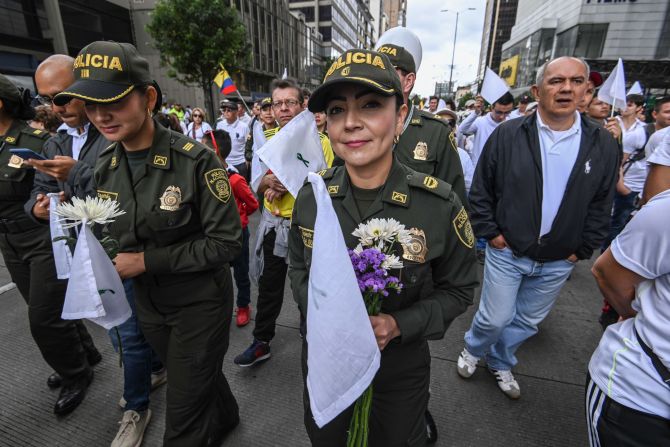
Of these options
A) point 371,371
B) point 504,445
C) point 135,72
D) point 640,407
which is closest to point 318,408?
point 371,371

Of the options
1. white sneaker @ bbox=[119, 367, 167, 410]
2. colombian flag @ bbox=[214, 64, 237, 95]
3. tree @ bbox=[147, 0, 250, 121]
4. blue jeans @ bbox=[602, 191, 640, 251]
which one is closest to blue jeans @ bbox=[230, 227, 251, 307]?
white sneaker @ bbox=[119, 367, 167, 410]

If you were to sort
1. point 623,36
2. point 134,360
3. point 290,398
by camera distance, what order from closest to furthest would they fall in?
point 134,360 → point 290,398 → point 623,36

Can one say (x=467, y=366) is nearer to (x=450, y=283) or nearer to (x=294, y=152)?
(x=450, y=283)

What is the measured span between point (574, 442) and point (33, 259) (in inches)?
165

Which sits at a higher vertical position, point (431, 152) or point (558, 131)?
point (558, 131)

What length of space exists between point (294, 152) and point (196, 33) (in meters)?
21.6

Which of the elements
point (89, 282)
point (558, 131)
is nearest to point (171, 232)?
point (89, 282)

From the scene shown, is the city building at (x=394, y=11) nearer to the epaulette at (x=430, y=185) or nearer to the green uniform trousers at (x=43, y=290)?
the green uniform trousers at (x=43, y=290)

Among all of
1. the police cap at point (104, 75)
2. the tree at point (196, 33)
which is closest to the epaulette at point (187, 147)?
the police cap at point (104, 75)

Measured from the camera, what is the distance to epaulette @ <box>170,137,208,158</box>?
196 cm

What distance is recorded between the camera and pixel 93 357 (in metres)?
3.24

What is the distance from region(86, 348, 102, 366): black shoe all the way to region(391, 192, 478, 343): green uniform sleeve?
3.22 metres

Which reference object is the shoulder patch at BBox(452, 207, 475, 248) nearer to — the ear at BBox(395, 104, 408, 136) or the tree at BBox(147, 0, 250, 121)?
the ear at BBox(395, 104, 408, 136)

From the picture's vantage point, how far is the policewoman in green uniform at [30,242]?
2584mm
